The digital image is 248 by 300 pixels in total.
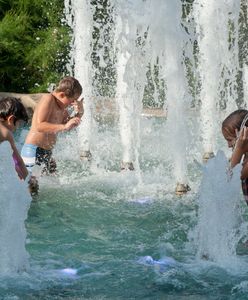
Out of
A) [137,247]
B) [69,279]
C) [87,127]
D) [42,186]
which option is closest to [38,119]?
[42,186]

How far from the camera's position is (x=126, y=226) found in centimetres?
579

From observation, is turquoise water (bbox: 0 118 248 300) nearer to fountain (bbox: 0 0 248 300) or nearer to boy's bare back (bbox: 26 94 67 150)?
fountain (bbox: 0 0 248 300)

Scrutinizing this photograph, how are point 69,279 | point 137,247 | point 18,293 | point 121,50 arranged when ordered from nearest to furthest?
point 18,293 → point 69,279 → point 137,247 → point 121,50

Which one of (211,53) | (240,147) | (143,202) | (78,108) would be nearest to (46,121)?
(78,108)

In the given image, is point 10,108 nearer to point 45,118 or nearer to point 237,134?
point 45,118

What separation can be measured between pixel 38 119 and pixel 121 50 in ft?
8.11

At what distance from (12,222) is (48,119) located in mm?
2214

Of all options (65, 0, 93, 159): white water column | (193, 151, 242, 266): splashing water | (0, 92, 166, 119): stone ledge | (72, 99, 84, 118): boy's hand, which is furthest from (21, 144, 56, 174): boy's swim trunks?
(0, 92, 166, 119): stone ledge

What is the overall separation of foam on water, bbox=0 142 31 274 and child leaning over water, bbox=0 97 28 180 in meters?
0.80

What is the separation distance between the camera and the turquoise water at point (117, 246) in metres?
4.32

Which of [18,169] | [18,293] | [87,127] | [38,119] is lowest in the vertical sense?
[18,293]

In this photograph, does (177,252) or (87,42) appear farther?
(87,42)

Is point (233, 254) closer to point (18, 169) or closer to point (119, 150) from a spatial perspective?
point (18, 169)

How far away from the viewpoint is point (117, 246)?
5254 mm
